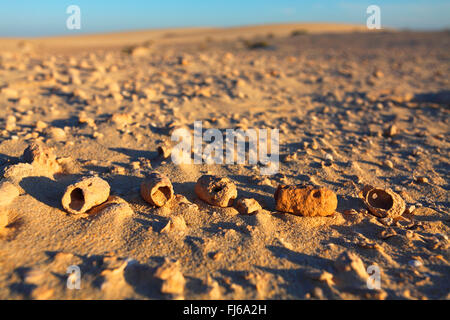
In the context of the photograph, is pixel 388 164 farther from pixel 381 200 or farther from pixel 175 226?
pixel 175 226

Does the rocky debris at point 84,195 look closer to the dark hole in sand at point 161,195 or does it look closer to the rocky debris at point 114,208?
the rocky debris at point 114,208

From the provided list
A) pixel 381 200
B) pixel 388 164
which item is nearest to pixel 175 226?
pixel 381 200

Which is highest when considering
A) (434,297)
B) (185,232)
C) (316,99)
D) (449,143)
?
(316,99)

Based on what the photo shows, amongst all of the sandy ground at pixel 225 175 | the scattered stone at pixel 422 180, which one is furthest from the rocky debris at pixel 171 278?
the scattered stone at pixel 422 180
